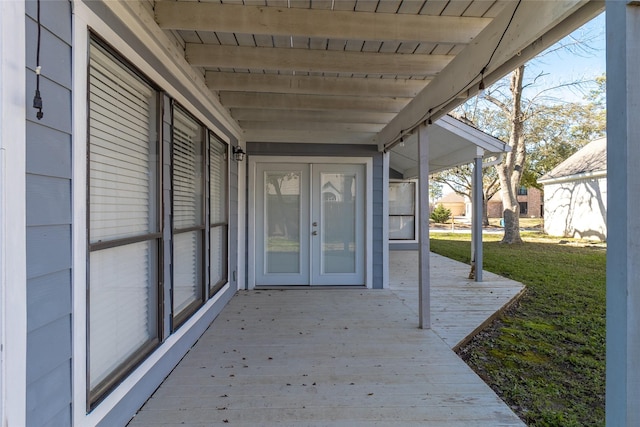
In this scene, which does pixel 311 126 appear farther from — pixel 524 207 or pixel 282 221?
pixel 524 207

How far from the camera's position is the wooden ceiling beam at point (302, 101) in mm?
3773

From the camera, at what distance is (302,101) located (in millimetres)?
3783

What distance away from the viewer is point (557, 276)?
6.61 meters

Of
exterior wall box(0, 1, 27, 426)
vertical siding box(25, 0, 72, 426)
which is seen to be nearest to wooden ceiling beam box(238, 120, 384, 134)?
vertical siding box(25, 0, 72, 426)

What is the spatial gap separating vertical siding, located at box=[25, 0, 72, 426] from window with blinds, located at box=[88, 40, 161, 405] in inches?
7.7

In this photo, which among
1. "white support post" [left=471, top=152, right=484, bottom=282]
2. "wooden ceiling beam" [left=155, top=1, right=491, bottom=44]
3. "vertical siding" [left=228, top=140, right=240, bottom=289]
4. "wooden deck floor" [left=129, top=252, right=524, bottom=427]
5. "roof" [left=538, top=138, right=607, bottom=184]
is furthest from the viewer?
"roof" [left=538, top=138, right=607, bottom=184]

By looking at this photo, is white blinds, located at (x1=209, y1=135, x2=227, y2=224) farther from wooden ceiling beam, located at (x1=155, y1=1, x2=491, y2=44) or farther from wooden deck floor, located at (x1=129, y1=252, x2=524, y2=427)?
wooden ceiling beam, located at (x1=155, y1=1, x2=491, y2=44)

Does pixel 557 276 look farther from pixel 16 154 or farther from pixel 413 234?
pixel 16 154

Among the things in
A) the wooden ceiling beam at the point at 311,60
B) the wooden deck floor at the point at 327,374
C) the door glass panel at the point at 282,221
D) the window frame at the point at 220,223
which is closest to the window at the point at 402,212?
the door glass panel at the point at 282,221

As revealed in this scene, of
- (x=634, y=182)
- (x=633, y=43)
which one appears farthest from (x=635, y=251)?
(x=633, y=43)

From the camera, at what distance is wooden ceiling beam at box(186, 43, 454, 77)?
9.12ft

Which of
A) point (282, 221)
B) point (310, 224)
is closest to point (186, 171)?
point (282, 221)

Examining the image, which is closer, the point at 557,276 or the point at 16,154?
the point at 16,154

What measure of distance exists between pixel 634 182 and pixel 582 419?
189 cm
